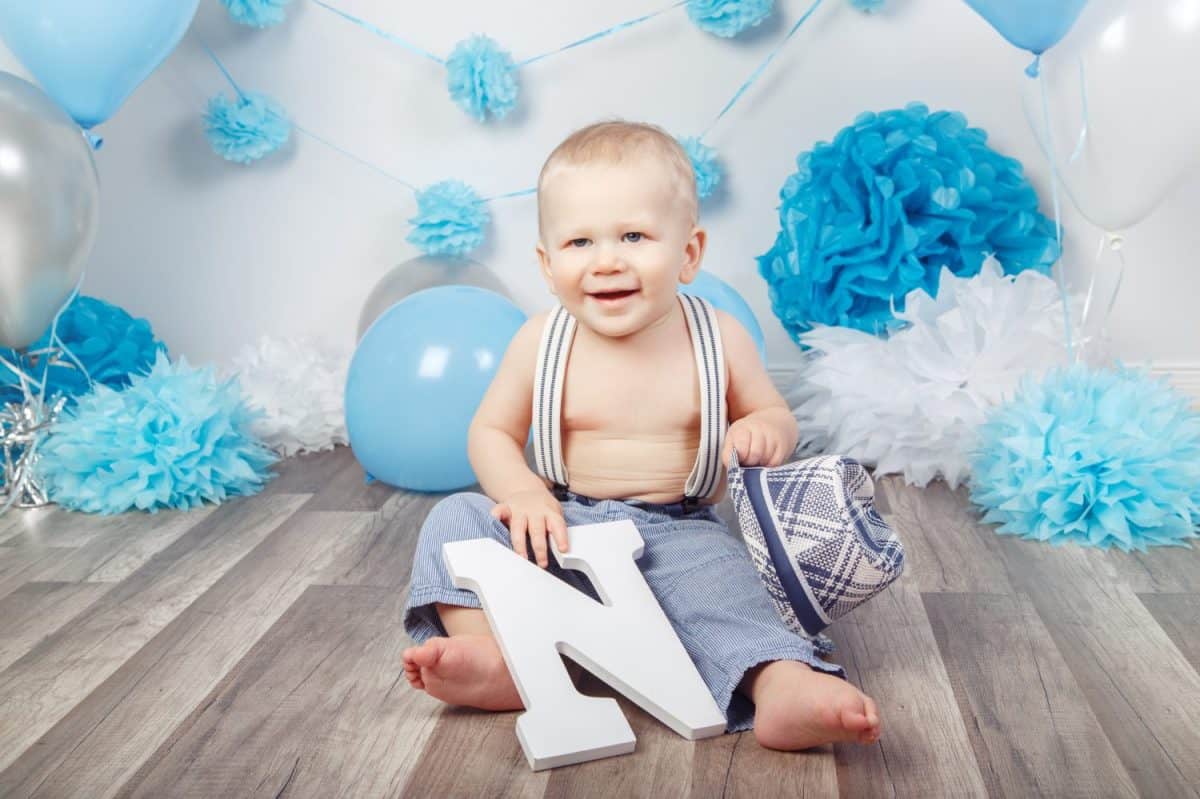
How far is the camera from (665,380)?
1.37m

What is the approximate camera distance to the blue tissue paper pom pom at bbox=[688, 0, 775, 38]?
216 centimetres

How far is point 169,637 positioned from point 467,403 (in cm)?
61

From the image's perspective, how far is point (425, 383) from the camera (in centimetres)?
182

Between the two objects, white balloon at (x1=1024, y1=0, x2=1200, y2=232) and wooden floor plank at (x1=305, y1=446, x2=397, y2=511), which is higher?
white balloon at (x1=1024, y1=0, x2=1200, y2=232)

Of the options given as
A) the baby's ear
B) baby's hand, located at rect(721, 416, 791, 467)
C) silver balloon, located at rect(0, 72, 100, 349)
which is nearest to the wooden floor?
baby's hand, located at rect(721, 416, 791, 467)

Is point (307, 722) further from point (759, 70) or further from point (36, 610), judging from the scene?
point (759, 70)

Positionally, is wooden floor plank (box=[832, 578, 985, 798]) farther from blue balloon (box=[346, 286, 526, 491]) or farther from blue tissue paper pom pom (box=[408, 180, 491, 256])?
blue tissue paper pom pom (box=[408, 180, 491, 256])

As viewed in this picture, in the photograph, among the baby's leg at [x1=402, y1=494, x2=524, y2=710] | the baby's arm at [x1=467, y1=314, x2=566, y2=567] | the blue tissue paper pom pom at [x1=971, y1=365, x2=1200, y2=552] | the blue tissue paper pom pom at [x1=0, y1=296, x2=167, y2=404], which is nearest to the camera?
the baby's leg at [x1=402, y1=494, x2=524, y2=710]

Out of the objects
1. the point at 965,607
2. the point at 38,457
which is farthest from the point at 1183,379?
the point at 38,457

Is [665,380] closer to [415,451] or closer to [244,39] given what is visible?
[415,451]

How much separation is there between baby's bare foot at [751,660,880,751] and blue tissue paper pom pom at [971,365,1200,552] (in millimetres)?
673

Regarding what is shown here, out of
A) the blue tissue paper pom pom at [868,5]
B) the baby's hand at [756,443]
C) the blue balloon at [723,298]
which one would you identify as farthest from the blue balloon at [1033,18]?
the baby's hand at [756,443]

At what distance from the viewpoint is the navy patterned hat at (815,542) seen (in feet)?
3.74

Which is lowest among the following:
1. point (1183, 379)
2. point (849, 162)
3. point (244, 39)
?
point (1183, 379)
